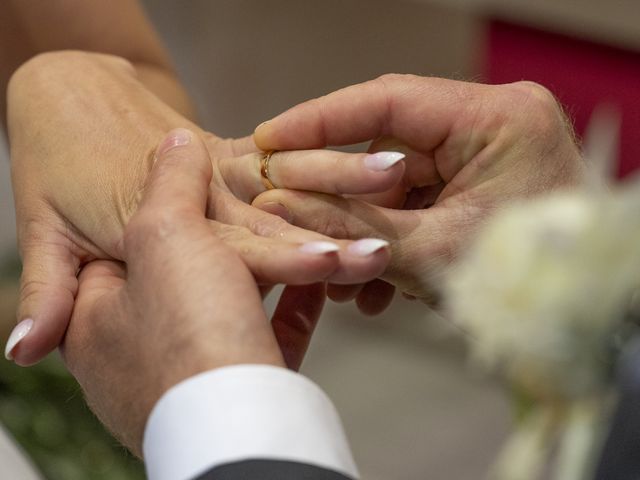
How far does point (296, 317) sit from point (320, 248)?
9.9 inches

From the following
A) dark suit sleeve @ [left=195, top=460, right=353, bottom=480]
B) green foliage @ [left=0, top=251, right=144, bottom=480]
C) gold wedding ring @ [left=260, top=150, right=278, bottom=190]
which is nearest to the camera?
dark suit sleeve @ [left=195, top=460, right=353, bottom=480]

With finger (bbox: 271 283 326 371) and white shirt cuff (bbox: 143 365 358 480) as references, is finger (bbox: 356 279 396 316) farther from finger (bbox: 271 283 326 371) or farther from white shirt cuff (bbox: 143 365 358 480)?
white shirt cuff (bbox: 143 365 358 480)

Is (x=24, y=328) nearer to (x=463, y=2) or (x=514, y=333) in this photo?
(x=514, y=333)

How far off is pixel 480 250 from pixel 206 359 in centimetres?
24

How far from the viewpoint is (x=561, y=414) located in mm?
357

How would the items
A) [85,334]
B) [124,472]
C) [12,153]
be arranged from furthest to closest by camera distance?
[124,472] → [12,153] → [85,334]

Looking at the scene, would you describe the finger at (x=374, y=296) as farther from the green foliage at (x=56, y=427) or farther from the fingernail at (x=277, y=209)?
the green foliage at (x=56, y=427)

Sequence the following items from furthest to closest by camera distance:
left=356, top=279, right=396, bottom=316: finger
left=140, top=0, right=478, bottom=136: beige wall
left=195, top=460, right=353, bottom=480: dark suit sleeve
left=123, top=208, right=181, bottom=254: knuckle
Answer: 1. left=140, top=0, right=478, bottom=136: beige wall
2. left=356, top=279, right=396, bottom=316: finger
3. left=123, top=208, right=181, bottom=254: knuckle
4. left=195, top=460, right=353, bottom=480: dark suit sleeve

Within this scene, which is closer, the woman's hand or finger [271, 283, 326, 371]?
the woman's hand

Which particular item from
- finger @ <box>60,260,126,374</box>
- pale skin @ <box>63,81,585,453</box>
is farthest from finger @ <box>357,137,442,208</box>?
finger @ <box>60,260,126,374</box>

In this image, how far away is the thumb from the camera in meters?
0.76

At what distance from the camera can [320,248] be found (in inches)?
25.1

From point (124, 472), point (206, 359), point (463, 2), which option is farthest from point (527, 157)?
point (463, 2)

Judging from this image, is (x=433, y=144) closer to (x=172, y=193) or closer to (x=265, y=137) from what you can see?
(x=265, y=137)
